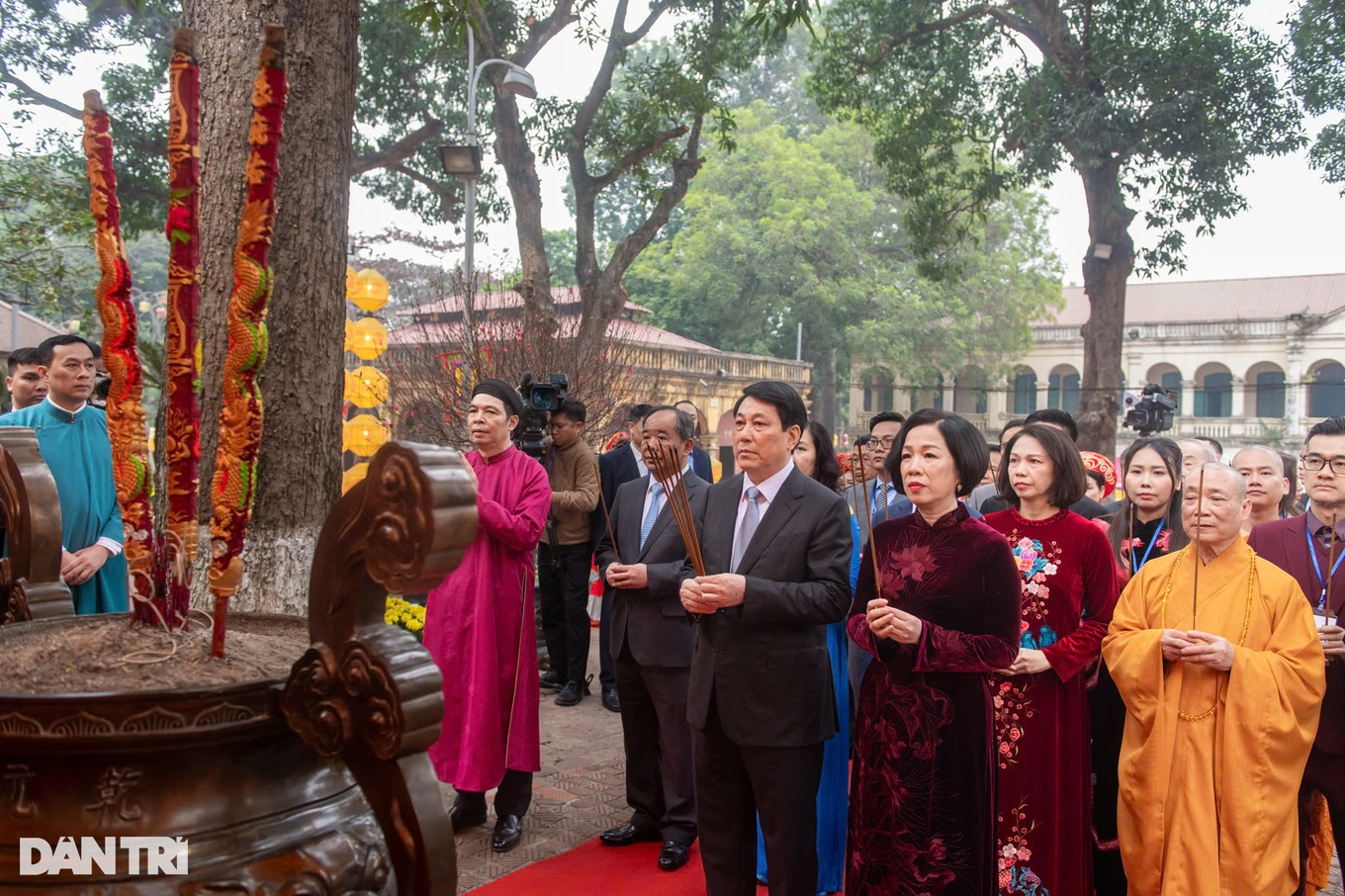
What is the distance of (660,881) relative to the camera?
323cm

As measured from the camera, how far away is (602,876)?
3242 mm

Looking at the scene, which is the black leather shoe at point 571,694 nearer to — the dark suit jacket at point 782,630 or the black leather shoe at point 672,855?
the black leather shoe at point 672,855

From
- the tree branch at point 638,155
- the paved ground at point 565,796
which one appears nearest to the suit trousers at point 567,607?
the paved ground at point 565,796

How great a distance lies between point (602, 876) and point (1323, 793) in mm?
2204

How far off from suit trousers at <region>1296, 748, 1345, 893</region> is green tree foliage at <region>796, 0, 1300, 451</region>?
11.0 meters

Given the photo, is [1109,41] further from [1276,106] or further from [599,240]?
[599,240]

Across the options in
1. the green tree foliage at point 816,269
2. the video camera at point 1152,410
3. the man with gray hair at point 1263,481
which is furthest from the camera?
the green tree foliage at point 816,269

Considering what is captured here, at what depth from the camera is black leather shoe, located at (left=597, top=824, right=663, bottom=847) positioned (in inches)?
138

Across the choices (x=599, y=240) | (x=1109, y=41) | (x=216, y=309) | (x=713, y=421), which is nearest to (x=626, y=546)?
(x=216, y=309)

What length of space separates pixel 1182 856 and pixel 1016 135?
489 inches

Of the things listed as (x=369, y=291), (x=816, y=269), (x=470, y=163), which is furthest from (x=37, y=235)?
(x=816, y=269)

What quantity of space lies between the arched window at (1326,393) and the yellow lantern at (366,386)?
111 feet

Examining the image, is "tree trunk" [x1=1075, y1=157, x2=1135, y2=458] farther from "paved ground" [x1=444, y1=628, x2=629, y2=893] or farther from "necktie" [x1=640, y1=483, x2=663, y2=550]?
"necktie" [x1=640, y1=483, x2=663, y2=550]

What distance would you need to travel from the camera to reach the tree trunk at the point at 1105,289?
45.0ft
